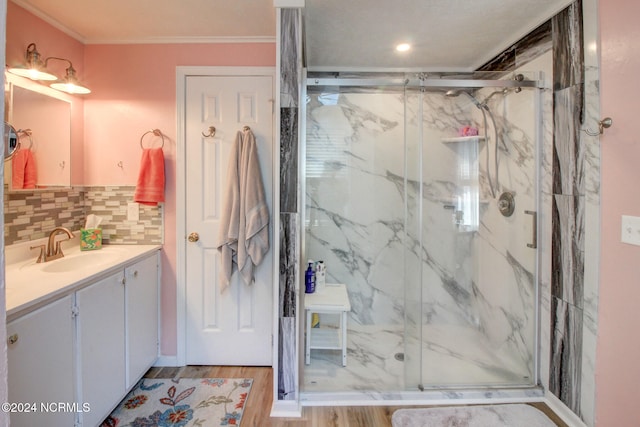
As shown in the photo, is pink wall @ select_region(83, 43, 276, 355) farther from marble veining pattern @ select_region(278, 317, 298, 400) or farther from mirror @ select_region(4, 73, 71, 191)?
marble veining pattern @ select_region(278, 317, 298, 400)

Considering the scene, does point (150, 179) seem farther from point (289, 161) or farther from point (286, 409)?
point (286, 409)

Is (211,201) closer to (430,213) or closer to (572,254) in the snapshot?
(430,213)

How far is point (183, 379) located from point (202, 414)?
0.43m

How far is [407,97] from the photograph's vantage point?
2.27 metres

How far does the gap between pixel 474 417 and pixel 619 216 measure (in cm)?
133

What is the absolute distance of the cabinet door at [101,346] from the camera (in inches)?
61.9

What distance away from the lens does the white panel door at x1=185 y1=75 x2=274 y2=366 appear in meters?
2.33

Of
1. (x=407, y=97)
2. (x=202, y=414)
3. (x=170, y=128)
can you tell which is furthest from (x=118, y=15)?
(x=202, y=414)

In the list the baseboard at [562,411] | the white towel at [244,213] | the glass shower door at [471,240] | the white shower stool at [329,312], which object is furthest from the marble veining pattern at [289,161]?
the baseboard at [562,411]

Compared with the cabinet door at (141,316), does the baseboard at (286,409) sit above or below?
below

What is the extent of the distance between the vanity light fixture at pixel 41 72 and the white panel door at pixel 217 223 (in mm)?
694

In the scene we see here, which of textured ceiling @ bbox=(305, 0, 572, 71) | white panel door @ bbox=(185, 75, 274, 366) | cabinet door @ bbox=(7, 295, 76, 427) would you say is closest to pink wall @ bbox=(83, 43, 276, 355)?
white panel door @ bbox=(185, 75, 274, 366)

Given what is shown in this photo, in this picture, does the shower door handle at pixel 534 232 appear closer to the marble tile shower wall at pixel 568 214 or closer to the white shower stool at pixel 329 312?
the marble tile shower wall at pixel 568 214

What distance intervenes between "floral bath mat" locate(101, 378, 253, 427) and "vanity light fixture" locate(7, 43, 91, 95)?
2.04 m
